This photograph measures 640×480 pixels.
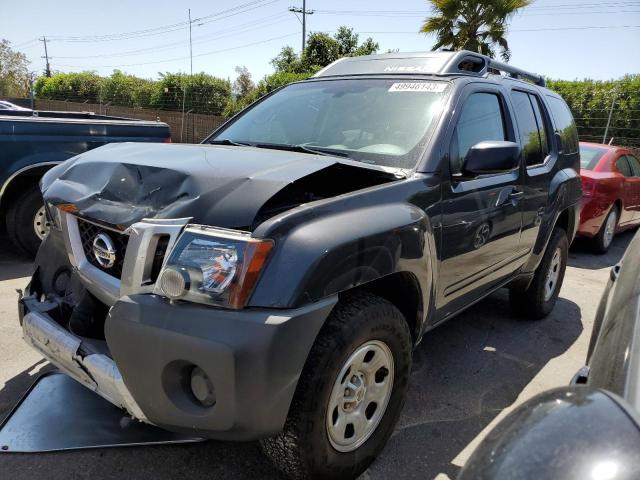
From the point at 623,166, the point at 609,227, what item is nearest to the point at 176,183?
the point at 609,227

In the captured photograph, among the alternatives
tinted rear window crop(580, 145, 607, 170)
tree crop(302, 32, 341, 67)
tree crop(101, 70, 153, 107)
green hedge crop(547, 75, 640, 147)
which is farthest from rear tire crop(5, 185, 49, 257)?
tree crop(101, 70, 153, 107)

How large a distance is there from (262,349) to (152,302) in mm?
452

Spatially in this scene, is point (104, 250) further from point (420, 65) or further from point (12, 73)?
point (12, 73)

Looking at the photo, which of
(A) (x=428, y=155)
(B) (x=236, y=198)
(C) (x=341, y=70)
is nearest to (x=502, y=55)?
(C) (x=341, y=70)

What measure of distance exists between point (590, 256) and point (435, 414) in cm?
568

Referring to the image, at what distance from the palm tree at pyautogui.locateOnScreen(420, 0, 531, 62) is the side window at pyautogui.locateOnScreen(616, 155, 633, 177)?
8.24 meters

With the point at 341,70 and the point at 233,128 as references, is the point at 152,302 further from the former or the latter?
the point at 341,70

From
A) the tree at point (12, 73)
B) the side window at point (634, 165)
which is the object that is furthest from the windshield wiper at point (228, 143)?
the tree at point (12, 73)

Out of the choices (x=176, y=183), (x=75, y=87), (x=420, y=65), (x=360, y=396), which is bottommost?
(x=360, y=396)

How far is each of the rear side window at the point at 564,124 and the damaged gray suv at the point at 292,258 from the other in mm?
1168

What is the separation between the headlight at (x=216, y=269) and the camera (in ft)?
5.82

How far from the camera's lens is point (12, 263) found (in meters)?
5.27

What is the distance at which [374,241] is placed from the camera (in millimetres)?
2117

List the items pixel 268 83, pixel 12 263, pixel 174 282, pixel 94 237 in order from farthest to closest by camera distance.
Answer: pixel 268 83 → pixel 12 263 → pixel 94 237 → pixel 174 282
